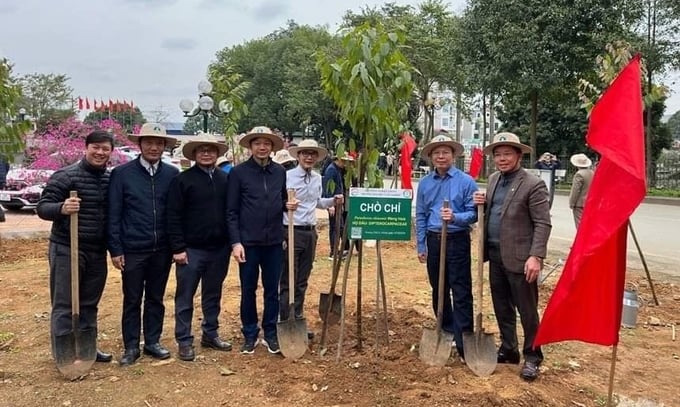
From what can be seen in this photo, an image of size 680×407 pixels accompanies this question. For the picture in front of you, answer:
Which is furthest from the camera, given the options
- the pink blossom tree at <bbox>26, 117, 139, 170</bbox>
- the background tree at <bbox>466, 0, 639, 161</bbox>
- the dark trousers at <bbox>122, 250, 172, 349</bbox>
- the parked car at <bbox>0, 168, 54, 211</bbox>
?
the background tree at <bbox>466, 0, 639, 161</bbox>

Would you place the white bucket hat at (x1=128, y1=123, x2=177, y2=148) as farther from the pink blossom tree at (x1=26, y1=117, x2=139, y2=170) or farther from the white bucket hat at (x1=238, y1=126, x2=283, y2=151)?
the pink blossom tree at (x1=26, y1=117, x2=139, y2=170)

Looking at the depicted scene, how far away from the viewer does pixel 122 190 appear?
4.09 m

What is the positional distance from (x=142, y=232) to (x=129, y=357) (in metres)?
0.98

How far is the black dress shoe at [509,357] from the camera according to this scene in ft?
14.4

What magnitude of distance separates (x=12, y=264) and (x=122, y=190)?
5.35 metres

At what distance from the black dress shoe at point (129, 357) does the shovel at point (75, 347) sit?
0.84 ft

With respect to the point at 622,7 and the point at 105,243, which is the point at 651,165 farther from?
the point at 105,243

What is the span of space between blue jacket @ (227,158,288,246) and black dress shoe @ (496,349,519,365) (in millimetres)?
2010

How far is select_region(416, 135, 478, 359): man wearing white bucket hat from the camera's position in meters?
4.34

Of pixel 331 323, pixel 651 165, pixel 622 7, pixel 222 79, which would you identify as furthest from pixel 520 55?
pixel 331 323

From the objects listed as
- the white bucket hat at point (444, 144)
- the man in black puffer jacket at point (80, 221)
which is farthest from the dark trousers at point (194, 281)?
the white bucket hat at point (444, 144)

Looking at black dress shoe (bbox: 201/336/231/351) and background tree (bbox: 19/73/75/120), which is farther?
background tree (bbox: 19/73/75/120)

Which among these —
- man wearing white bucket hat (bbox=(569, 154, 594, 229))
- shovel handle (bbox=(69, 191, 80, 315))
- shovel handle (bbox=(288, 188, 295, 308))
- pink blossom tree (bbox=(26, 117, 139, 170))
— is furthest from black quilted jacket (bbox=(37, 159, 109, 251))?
pink blossom tree (bbox=(26, 117, 139, 170))

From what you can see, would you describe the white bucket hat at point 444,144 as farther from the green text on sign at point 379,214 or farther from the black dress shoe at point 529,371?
the black dress shoe at point 529,371
